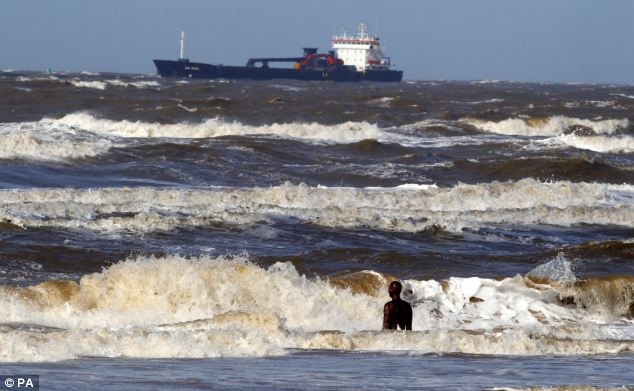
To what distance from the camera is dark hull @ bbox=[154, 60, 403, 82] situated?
139 metres

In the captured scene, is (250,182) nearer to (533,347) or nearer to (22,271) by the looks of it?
(22,271)

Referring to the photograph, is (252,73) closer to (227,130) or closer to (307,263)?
(227,130)

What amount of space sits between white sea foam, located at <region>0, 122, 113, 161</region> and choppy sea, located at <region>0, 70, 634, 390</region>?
0.08 m

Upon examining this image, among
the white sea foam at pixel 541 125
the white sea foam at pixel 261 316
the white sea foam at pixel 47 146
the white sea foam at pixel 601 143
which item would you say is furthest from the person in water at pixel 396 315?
the white sea foam at pixel 541 125

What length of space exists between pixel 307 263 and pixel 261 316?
18.3 feet

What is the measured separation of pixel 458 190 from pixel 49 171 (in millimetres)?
8519

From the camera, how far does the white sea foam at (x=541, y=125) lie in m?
53.4

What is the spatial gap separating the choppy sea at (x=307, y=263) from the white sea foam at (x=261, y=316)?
0.03m

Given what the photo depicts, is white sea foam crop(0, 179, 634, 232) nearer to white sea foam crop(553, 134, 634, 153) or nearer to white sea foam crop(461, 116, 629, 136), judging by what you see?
white sea foam crop(553, 134, 634, 153)

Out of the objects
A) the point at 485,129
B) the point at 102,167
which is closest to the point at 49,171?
the point at 102,167

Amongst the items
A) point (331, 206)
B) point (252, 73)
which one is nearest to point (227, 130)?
point (331, 206)

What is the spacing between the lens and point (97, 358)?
9648 millimetres

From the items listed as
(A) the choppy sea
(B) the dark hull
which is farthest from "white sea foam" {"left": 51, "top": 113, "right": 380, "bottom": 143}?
(B) the dark hull

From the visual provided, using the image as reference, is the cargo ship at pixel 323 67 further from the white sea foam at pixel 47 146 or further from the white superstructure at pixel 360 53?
the white sea foam at pixel 47 146
